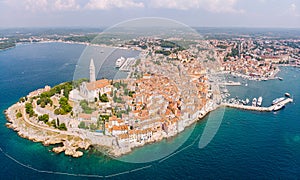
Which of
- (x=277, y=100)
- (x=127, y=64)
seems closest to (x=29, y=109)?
(x=127, y=64)

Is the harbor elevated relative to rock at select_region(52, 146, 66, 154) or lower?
elevated

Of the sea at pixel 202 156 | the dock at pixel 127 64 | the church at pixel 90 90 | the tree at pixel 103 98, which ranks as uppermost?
the dock at pixel 127 64

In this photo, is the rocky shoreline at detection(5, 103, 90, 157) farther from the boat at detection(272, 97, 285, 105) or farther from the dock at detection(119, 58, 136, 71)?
the boat at detection(272, 97, 285, 105)

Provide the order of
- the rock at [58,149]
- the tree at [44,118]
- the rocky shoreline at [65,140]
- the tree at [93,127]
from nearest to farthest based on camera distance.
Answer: the rocky shoreline at [65,140] < the rock at [58,149] < the tree at [93,127] < the tree at [44,118]

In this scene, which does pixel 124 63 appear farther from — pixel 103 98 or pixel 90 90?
pixel 103 98

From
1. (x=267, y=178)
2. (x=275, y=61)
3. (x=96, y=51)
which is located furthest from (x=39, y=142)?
(x=275, y=61)

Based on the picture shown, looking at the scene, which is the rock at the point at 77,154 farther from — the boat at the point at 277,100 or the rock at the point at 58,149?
the boat at the point at 277,100

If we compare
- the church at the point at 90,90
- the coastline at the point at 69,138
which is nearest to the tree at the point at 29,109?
the coastline at the point at 69,138

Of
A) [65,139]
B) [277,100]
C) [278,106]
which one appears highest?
[277,100]

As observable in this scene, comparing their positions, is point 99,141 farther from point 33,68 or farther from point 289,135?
point 33,68

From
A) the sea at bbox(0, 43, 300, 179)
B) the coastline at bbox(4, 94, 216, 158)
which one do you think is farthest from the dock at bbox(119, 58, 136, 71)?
the coastline at bbox(4, 94, 216, 158)

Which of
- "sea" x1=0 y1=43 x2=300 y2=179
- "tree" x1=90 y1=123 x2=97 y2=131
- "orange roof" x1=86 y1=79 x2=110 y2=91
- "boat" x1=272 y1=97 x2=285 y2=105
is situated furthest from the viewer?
"boat" x1=272 y1=97 x2=285 y2=105

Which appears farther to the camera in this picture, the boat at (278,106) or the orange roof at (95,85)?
the boat at (278,106)
